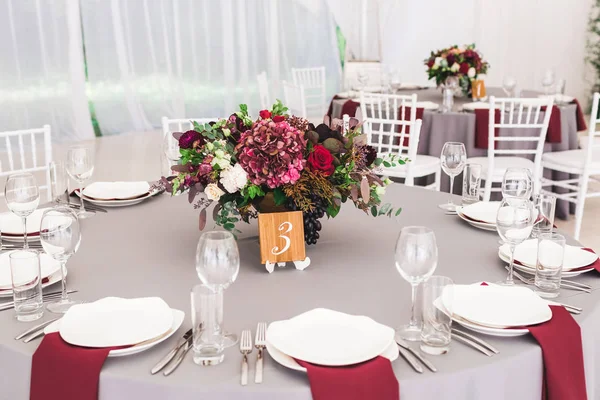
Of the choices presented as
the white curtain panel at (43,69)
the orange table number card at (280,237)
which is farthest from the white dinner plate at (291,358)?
the white curtain panel at (43,69)

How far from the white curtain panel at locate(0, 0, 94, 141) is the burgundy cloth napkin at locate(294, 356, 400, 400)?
22.7ft

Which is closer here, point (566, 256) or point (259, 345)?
point (259, 345)

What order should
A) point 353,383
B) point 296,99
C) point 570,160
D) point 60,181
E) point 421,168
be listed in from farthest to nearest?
1. point 296,99
2. point 570,160
3. point 421,168
4. point 60,181
5. point 353,383

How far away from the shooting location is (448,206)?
2.34 m

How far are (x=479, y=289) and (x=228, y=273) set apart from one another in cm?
61

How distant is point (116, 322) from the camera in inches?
55.9

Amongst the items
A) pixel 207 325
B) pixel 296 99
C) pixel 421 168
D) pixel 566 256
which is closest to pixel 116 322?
pixel 207 325

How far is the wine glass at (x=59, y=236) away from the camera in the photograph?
59.0 inches

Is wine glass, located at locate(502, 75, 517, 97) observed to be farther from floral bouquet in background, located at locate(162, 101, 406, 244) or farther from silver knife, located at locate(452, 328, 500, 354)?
silver knife, located at locate(452, 328, 500, 354)

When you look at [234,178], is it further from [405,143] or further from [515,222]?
[405,143]

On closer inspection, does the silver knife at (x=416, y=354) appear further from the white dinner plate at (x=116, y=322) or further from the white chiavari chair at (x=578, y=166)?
the white chiavari chair at (x=578, y=166)

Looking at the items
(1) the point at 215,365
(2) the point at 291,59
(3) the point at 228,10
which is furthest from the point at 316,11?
(1) the point at 215,365

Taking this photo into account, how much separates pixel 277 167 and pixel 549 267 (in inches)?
27.7

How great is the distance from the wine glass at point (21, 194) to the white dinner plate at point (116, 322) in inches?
23.0
